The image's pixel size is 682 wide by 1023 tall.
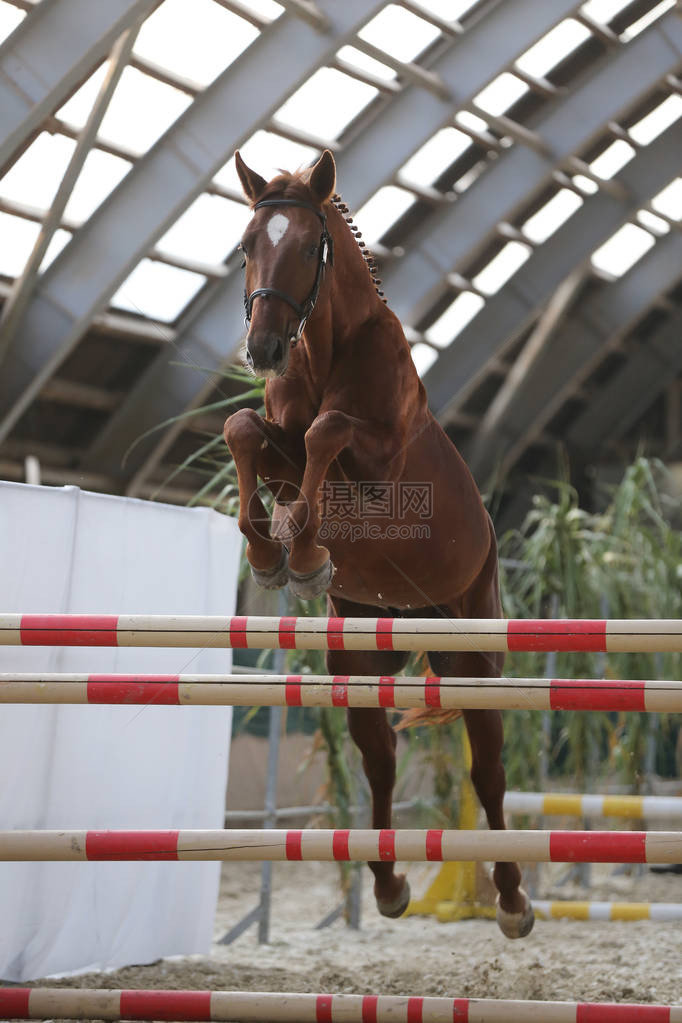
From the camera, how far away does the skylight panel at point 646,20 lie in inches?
303

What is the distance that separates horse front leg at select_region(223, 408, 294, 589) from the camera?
227 cm

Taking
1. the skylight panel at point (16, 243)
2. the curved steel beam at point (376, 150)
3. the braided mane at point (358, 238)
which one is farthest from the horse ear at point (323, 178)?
the curved steel beam at point (376, 150)

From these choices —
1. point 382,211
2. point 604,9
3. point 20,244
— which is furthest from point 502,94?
point 20,244

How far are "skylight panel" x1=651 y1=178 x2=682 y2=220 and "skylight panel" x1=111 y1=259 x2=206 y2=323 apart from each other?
14.4 feet

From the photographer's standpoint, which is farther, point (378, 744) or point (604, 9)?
point (604, 9)

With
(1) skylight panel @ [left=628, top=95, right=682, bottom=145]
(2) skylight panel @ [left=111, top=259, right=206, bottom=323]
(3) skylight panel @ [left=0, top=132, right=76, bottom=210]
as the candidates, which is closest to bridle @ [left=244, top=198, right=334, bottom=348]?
(3) skylight panel @ [left=0, top=132, right=76, bottom=210]

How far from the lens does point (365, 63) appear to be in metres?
7.30

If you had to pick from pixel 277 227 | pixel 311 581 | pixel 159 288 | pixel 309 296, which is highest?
pixel 159 288

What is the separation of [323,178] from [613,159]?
7627 millimetres

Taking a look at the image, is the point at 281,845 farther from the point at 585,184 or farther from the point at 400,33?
the point at 585,184

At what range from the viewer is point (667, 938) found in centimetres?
460

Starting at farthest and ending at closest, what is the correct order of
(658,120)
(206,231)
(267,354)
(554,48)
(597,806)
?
(658,120)
(554,48)
(206,231)
(597,806)
(267,354)

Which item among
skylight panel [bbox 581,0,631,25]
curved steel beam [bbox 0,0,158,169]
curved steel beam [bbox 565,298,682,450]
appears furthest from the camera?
curved steel beam [bbox 565,298,682,450]

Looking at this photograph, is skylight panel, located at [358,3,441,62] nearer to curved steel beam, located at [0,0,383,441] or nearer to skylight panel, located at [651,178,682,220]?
curved steel beam, located at [0,0,383,441]
